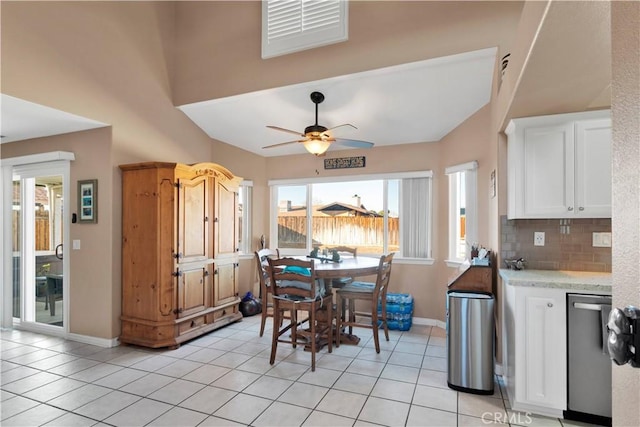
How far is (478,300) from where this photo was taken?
269 cm

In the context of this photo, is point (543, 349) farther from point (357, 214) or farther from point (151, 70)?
point (151, 70)

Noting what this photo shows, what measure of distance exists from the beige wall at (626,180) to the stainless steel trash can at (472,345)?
6.53 ft

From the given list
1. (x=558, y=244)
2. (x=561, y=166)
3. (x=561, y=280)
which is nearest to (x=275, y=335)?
(x=561, y=280)

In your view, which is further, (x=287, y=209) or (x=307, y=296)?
(x=287, y=209)

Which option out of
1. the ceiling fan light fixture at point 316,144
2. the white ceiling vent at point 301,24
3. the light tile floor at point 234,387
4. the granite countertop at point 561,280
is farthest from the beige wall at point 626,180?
the white ceiling vent at point 301,24

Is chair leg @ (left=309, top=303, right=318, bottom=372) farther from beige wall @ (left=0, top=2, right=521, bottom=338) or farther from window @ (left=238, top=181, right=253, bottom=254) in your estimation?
window @ (left=238, top=181, right=253, bottom=254)

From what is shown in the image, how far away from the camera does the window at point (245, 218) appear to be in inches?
213

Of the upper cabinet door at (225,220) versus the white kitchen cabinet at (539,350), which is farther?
the upper cabinet door at (225,220)

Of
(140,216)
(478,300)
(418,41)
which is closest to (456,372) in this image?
(478,300)

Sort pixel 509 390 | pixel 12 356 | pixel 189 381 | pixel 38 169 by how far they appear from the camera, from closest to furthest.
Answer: pixel 509 390 < pixel 189 381 < pixel 12 356 < pixel 38 169

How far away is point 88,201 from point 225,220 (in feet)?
4.94

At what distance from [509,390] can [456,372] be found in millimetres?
389

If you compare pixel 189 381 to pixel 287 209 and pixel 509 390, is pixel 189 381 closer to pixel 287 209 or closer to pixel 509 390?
pixel 509 390

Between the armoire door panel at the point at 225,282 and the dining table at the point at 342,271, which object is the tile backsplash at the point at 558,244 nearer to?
the dining table at the point at 342,271
